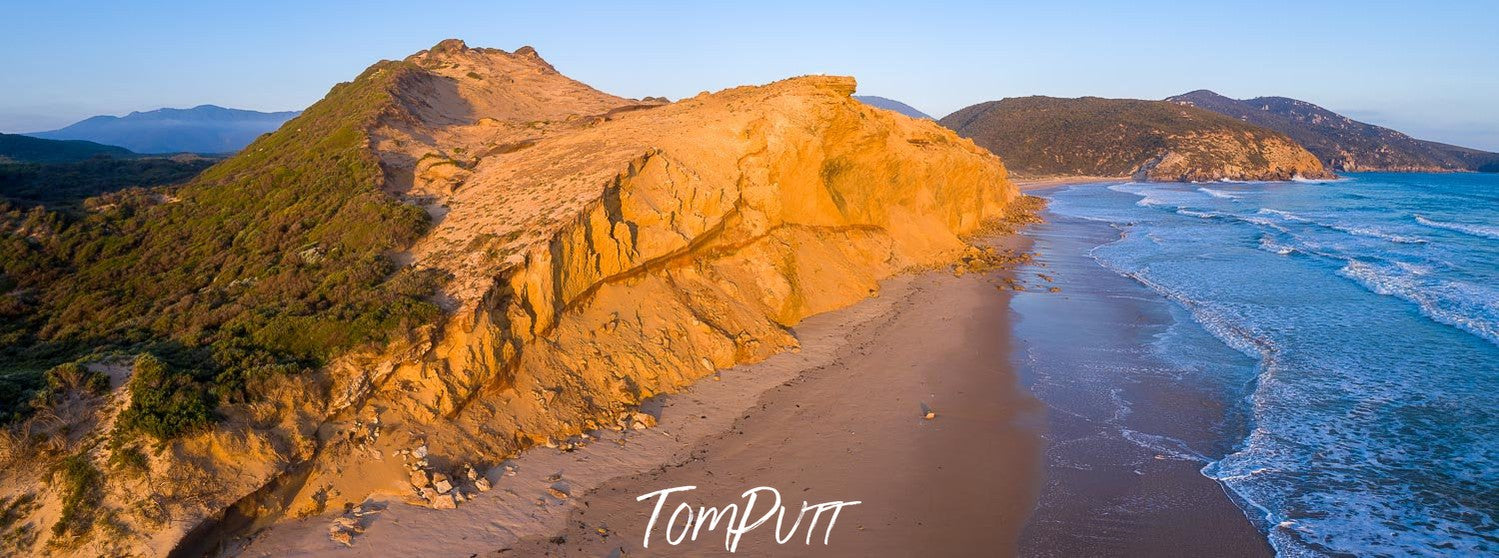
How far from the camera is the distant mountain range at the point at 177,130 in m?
85.4

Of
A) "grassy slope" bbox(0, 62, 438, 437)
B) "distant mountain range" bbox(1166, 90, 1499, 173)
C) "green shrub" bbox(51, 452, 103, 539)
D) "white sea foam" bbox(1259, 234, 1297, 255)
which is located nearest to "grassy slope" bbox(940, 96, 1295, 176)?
"distant mountain range" bbox(1166, 90, 1499, 173)

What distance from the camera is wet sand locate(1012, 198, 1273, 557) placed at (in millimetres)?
8562

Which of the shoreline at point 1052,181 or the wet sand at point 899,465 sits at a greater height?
the shoreline at point 1052,181

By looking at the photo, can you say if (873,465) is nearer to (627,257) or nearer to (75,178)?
(627,257)

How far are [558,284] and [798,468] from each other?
17.0 feet

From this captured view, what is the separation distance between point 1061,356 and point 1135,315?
16.4ft

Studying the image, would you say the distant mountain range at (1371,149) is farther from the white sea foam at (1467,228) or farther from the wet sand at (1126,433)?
the wet sand at (1126,433)

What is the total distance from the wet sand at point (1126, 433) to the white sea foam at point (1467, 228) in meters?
26.8

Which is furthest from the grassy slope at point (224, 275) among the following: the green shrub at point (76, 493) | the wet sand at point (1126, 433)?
the wet sand at point (1126, 433)

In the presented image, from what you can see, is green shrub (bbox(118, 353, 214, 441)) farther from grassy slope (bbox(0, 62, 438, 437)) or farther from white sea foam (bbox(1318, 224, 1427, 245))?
white sea foam (bbox(1318, 224, 1427, 245))

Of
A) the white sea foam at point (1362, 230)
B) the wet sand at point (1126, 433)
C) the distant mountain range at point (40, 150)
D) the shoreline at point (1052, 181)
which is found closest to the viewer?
the wet sand at point (1126, 433)

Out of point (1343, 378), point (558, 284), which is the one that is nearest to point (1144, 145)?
point (1343, 378)

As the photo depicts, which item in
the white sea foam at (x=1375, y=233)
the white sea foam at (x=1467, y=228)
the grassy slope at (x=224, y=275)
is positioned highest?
the grassy slope at (x=224, y=275)

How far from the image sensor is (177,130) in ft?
304
